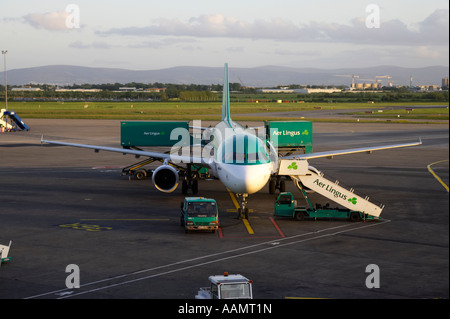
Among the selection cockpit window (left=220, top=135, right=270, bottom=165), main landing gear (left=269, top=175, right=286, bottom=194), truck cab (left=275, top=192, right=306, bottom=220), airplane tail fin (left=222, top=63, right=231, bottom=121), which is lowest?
truck cab (left=275, top=192, right=306, bottom=220)

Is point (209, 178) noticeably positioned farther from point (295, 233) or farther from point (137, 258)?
point (137, 258)

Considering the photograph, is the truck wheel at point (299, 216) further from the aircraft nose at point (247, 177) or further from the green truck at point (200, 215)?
the green truck at point (200, 215)

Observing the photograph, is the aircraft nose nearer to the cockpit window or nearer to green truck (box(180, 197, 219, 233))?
the cockpit window

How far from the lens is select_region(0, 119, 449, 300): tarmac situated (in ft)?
72.1

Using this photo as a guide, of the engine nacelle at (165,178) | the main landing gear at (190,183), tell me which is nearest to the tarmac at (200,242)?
the main landing gear at (190,183)

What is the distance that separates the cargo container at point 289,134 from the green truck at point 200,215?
1994 centimetres

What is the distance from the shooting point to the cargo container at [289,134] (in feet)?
170

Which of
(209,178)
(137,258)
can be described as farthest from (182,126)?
(137,258)

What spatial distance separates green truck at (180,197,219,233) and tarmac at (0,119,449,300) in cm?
47

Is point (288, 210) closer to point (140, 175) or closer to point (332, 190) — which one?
point (332, 190)

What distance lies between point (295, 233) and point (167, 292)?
1152 centimetres
